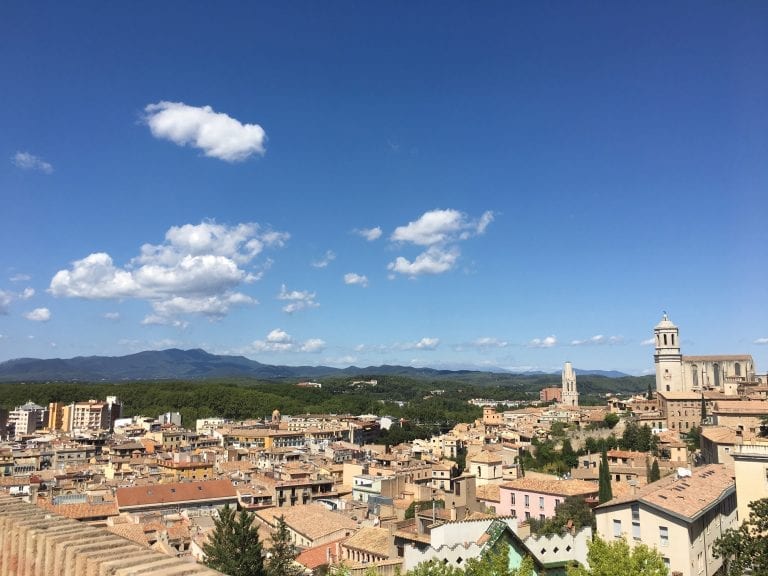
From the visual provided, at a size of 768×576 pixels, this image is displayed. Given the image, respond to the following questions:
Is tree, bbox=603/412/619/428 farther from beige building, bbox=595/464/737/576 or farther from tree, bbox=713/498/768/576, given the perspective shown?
tree, bbox=713/498/768/576

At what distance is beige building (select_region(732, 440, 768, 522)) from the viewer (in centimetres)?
2181

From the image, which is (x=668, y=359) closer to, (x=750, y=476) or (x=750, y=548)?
(x=750, y=476)

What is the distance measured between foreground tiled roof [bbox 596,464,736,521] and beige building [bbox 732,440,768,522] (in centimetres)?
98

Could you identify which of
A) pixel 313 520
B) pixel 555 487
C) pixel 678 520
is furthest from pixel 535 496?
pixel 678 520

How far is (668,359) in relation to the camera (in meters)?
85.5

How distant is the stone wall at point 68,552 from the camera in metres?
3.17

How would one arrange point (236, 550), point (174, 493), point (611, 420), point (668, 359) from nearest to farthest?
point (236, 550), point (174, 493), point (611, 420), point (668, 359)

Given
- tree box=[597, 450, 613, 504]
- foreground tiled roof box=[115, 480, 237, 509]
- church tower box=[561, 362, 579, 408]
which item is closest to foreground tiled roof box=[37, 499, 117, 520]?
foreground tiled roof box=[115, 480, 237, 509]

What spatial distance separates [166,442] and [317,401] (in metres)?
71.3

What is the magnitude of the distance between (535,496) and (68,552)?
3487cm

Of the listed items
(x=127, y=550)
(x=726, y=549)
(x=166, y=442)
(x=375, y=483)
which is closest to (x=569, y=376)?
(x=166, y=442)

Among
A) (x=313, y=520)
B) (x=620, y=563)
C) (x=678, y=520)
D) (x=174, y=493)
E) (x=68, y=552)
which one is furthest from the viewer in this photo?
(x=174, y=493)

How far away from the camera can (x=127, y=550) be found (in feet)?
11.3

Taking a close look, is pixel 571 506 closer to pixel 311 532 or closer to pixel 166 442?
pixel 311 532
